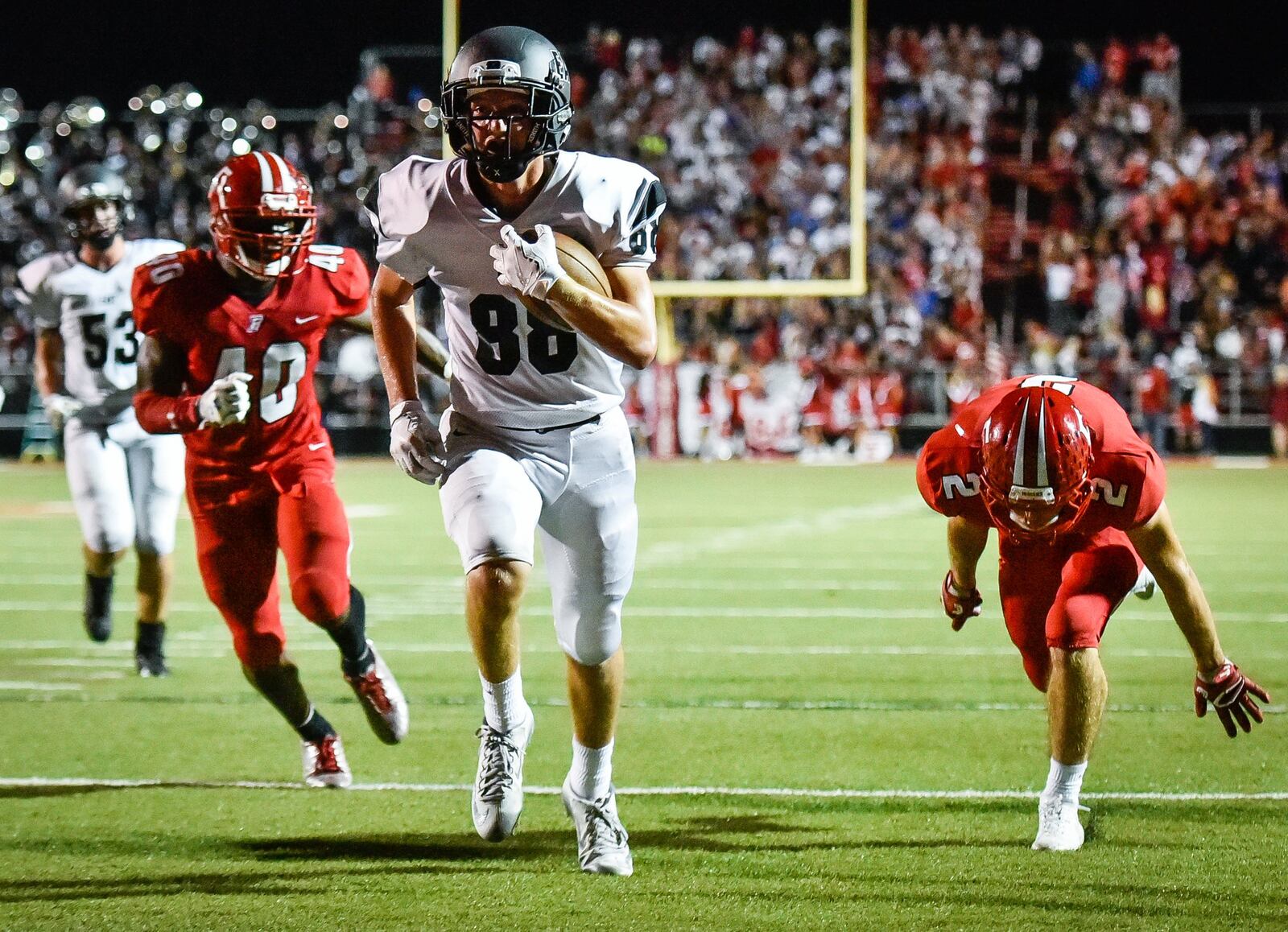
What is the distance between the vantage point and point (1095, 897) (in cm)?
339

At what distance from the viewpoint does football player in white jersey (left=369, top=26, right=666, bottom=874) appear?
11.6ft

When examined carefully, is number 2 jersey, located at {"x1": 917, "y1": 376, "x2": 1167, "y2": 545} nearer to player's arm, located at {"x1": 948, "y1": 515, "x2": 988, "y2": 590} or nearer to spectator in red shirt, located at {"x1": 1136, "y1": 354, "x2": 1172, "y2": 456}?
player's arm, located at {"x1": 948, "y1": 515, "x2": 988, "y2": 590}

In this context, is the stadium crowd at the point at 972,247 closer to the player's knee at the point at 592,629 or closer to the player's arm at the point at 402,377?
the player's arm at the point at 402,377

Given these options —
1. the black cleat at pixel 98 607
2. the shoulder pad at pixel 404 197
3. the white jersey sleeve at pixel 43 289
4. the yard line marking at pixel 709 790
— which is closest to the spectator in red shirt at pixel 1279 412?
the black cleat at pixel 98 607

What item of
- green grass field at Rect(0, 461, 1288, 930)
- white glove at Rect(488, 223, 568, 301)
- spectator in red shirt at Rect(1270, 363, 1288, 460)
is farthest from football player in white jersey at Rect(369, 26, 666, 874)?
spectator in red shirt at Rect(1270, 363, 1288, 460)

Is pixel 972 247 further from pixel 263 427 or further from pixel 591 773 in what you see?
pixel 591 773

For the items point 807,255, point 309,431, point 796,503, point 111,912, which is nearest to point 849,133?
point 807,255

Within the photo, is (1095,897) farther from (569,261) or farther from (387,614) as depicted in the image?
(387,614)

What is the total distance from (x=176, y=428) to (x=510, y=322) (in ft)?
3.98

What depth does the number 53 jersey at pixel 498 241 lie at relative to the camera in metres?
3.63

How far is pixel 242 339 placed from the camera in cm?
470

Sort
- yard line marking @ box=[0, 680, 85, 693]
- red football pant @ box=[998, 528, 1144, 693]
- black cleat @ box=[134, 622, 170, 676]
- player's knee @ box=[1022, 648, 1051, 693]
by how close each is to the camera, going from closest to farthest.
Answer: red football pant @ box=[998, 528, 1144, 693] < player's knee @ box=[1022, 648, 1051, 693] < yard line marking @ box=[0, 680, 85, 693] < black cleat @ box=[134, 622, 170, 676]

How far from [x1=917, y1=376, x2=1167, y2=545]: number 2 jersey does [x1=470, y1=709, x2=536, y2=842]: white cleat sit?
1.06 meters

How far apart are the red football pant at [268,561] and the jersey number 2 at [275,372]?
21 centimetres
